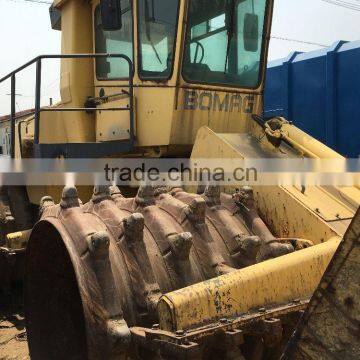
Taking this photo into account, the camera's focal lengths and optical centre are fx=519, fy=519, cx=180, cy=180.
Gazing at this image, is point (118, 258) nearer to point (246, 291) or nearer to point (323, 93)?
point (246, 291)

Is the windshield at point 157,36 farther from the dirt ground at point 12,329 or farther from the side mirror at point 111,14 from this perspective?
the dirt ground at point 12,329

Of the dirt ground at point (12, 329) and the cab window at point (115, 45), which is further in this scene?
the dirt ground at point (12, 329)

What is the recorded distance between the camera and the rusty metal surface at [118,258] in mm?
2271

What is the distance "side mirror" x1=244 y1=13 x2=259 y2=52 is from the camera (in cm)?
401

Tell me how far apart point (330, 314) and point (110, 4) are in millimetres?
2769

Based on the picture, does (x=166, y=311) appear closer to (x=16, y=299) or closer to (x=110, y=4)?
(x=110, y=4)

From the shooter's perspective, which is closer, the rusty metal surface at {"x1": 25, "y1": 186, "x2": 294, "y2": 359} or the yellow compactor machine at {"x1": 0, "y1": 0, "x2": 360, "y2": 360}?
the yellow compactor machine at {"x1": 0, "y1": 0, "x2": 360, "y2": 360}

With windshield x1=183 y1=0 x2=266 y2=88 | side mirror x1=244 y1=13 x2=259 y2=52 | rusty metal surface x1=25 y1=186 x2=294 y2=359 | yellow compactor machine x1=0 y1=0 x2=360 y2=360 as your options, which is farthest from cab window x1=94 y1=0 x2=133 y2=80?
rusty metal surface x1=25 y1=186 x2=294 y2=359

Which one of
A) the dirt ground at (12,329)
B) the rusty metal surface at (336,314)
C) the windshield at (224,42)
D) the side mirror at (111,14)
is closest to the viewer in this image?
the rusty metal surface at (336,314)

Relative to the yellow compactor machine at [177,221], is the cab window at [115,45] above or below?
above

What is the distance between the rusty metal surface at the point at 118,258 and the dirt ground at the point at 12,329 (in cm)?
135

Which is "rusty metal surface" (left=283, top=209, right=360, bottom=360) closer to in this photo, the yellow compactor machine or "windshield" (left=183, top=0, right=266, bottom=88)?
the yellow compactor machine

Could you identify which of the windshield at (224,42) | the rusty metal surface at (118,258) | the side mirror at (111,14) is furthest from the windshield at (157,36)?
the rusty metal surface at (118,258)

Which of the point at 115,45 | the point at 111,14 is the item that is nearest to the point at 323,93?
the point at 115,45
